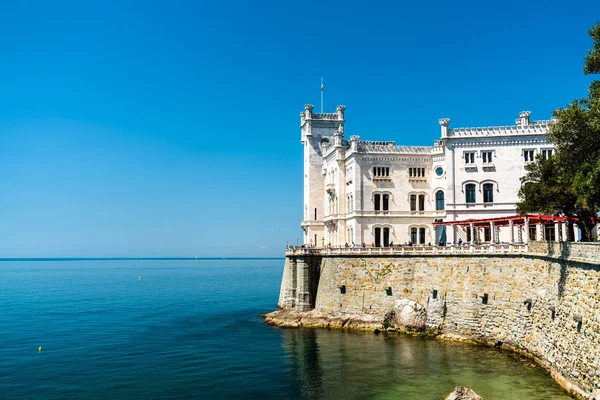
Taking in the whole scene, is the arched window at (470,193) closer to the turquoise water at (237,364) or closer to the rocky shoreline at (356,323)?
the rocky shoreline at (356,323)

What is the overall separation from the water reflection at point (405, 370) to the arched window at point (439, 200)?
20466 millimetres

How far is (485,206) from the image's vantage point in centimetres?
6081

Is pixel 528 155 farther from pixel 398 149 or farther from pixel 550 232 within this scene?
pixel 398 149

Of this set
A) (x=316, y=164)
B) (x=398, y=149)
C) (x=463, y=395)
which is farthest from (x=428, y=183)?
(x=463, y=395)

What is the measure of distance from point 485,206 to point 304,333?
2473 centimetres

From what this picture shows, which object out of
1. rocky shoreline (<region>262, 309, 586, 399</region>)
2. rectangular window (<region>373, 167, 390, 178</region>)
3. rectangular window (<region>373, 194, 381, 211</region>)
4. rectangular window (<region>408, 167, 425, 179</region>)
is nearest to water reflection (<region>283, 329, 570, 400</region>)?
rocky shoreline (<region>262, 309, 586, 399</region>)

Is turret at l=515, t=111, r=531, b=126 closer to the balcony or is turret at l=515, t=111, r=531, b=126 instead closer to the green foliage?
the balcony

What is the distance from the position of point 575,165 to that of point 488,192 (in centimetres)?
2580

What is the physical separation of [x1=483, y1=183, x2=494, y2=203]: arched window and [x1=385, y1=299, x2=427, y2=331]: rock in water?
54.4 ft

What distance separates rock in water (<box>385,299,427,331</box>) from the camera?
50.8 metres

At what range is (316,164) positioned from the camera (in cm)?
7688

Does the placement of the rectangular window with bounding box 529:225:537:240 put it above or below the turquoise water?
above

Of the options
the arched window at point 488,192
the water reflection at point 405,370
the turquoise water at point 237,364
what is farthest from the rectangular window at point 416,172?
the water reflection at point 405,370

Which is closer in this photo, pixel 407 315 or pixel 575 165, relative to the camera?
pixel 575 165
